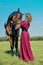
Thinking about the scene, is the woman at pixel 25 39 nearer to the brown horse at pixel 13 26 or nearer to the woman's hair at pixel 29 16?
the woman's hair at pixel 29 16

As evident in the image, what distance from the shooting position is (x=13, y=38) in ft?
46.8

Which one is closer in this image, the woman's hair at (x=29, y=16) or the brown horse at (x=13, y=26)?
the woman's hair at (x=29, y=16)

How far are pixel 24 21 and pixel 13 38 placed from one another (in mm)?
1984

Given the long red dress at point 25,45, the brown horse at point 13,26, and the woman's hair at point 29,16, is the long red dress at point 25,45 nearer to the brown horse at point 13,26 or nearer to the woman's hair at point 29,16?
the woman's hair at point 29,16

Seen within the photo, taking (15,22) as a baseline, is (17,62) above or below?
below

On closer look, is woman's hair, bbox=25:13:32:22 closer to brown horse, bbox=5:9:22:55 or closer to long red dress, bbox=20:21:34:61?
long red dress, bbox=20:21:34:61

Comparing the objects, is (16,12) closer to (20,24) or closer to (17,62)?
(20,24)

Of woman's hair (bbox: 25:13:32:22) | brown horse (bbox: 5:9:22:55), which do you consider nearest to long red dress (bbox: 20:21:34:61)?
woman's hair (bbox: 25:13:32:22)

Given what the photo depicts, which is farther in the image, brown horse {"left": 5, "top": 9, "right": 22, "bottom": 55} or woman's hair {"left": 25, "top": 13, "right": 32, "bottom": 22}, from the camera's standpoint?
brown horse {"left": 5, "top": 9, "right": 22, "bottom": 55}

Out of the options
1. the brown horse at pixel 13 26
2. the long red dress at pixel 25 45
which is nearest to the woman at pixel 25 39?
the long red dress at pixel 25 45

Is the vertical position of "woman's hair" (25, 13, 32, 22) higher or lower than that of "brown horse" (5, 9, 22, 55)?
higher

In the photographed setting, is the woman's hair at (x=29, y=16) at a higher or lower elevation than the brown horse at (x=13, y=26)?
higher

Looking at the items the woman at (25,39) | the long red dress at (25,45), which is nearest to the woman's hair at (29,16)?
the woman at (25,39)

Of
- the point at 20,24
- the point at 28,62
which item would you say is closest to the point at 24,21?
the point at 20,24
